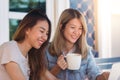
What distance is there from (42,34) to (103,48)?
4.86 ft

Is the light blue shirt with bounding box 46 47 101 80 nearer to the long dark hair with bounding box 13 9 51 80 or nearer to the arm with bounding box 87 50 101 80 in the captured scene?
the arm with bounding box 87 50 101 80

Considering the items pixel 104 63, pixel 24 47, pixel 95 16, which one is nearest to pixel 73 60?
pixel 24 47

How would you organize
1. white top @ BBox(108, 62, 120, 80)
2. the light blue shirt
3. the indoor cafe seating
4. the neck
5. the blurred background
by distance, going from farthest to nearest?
the indoor cafe seating → the blurred background → the light blue shirt → the neck → white top @ BBox(108, 62, 120, 80)

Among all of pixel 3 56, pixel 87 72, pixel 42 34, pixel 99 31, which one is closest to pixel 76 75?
pixel 87 72

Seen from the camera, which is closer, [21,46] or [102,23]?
[21,46]

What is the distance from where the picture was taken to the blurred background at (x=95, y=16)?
7.36 feet

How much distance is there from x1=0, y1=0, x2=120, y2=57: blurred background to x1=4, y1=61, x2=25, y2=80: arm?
1.02 metres

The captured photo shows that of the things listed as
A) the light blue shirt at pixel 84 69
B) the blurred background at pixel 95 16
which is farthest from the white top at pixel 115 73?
the blurred background at pixel 95 16

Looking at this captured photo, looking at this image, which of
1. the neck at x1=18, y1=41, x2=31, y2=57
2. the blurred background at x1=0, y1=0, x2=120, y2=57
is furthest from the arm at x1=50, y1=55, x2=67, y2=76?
the blurred background at x1=0, y1=0, x2=120, y2=57

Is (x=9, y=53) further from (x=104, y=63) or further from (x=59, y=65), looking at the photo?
(x=104, y=63)

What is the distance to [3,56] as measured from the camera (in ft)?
3.84

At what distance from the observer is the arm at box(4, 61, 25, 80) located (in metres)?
1.14

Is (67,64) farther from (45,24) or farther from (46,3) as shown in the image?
(46,3)

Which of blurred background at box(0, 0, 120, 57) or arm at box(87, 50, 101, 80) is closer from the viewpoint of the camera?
arm at box(87, 50, 101, 80)
